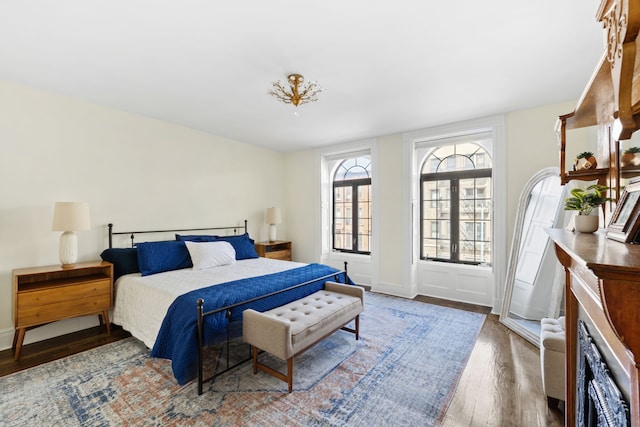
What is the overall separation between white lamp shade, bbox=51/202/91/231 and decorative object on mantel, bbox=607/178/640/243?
154 inches

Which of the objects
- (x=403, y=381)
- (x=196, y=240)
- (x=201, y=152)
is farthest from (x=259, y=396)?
(x=201, y=152)

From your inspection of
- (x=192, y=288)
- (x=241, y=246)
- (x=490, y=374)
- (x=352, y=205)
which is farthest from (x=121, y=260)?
(x=490, y=374)

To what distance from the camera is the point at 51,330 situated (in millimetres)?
2947

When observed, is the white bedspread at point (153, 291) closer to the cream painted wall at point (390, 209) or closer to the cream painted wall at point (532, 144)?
→ the cream painted wall at point (390, 209)

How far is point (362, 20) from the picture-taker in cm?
187

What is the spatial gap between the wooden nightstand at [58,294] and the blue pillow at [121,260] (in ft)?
0.33

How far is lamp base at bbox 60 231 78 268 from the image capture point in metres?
2.83

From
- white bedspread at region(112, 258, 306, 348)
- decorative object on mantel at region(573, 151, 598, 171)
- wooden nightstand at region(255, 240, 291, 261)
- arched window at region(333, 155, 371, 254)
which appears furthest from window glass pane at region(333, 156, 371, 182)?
decorative object on mantel at region(573, 151, 598, 171)

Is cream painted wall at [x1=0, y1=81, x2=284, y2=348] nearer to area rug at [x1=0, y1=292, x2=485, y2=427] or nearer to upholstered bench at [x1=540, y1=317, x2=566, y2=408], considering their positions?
area rug at [x1=0, y1=292, x2=485, y2=427]

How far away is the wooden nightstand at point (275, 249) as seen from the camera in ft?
16.4

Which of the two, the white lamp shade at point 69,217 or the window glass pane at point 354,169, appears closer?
the white lamp shade at point 69,217

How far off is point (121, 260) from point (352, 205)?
12.0 ft

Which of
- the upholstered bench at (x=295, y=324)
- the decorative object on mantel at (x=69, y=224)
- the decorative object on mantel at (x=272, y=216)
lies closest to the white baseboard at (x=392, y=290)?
the upholstered bench at (x=295, y=324)

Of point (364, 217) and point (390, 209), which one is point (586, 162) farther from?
point (364, 217)
